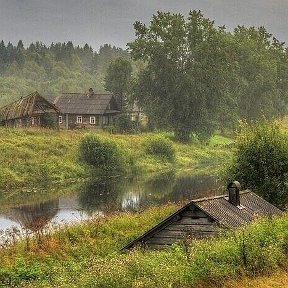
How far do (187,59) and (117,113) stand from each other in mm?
17732

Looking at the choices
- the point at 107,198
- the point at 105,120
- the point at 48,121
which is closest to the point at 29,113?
the point at 48,121

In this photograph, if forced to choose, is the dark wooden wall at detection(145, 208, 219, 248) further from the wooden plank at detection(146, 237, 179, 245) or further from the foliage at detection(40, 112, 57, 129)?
the foliage at detection(40, 112, 57, 129)

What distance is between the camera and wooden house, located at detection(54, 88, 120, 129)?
96.7 meters

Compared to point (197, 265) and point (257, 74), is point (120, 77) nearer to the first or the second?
point (257, 74)

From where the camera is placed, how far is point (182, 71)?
88.6 meters

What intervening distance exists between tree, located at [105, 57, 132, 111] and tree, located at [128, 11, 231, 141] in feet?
54.6

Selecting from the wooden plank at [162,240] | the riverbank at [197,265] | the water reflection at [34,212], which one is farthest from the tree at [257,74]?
the riverbank at [197,265]

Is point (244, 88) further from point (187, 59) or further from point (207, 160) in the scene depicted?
point (207, 160)

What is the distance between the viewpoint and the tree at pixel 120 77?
348 feet

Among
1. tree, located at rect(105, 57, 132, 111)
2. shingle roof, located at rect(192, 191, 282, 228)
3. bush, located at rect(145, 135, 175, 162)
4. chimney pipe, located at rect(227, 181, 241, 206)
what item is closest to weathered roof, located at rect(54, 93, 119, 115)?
tree, located at rect(105, 57, 132, 111)

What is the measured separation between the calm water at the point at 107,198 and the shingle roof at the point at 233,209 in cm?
1049

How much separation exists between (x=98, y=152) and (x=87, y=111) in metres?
33.9

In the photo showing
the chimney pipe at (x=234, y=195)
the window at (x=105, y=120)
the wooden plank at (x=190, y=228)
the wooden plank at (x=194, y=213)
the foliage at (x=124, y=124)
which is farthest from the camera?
the window at (x=105, y=120)

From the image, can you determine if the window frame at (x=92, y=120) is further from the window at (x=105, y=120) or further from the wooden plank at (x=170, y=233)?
the wooden plank at (x=170, y=233)
